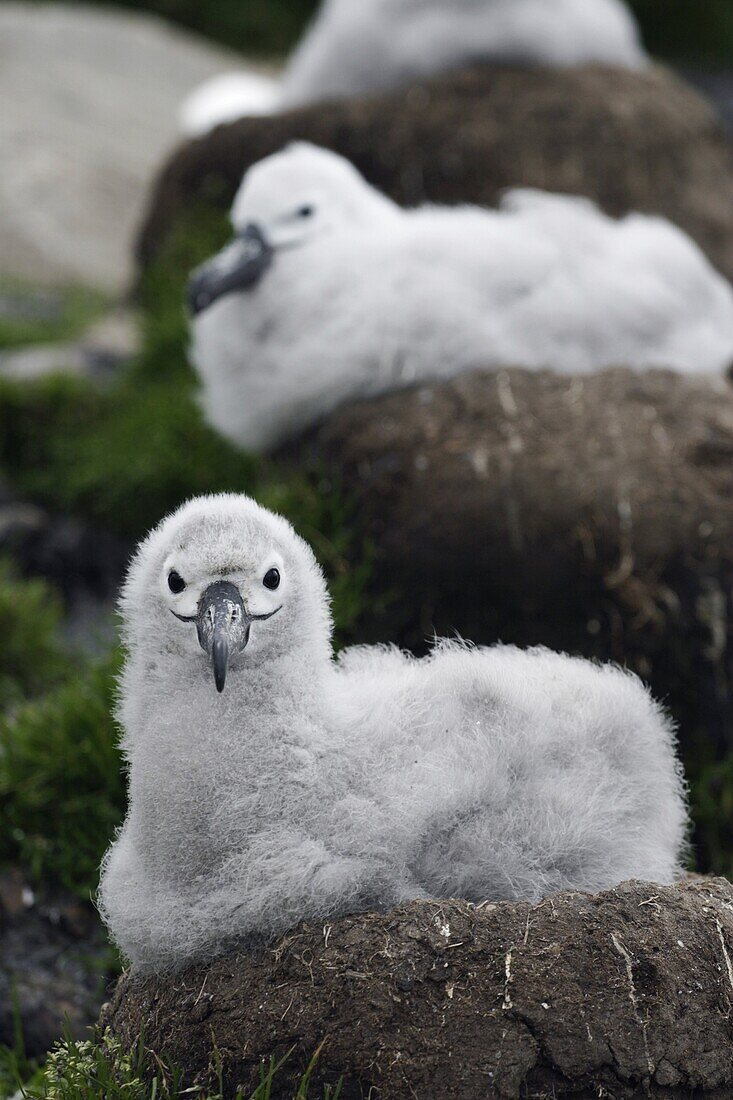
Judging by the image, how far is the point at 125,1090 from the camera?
112 inches

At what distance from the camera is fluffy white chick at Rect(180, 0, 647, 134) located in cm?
783

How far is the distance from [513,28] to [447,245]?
2.92 metres

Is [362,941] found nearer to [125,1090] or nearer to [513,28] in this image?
[125,1090]

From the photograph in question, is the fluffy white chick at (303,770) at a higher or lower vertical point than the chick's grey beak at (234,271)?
higher

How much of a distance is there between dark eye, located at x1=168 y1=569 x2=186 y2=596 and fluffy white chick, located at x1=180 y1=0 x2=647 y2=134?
5.34 metres

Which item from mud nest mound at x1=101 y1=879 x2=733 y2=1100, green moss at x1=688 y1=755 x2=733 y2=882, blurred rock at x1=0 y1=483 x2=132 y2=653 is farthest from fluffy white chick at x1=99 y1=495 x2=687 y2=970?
blurred rock at x1=0 y1=483 x2=132 y2=653

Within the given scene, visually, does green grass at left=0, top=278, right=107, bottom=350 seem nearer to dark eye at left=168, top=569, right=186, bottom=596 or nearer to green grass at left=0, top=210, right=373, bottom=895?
green grass at left=0, top=210, right=373, bottom=895

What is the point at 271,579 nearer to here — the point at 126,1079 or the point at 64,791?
the point at 126,1079

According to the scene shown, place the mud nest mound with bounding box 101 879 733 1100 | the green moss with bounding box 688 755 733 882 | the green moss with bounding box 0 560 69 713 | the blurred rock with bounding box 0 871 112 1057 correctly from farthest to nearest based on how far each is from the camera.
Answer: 1. the green moss with bounding box 0 560 69 713
2. the green moss with bounding box 688 755 733 882
3. the blurred rock with bounding box 0 871 112 1057
4. the mud nest mound with bounding box 101 879 733 1100

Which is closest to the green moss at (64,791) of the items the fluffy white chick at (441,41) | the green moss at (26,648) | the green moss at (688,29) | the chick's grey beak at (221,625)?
the green moss at (26,648)

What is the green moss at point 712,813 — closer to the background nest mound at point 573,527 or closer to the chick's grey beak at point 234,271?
the background nest mound at point 573,527

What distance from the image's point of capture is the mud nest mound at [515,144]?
7281 mm

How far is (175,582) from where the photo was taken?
2.99 meters

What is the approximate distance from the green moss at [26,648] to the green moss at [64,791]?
2.78ft
